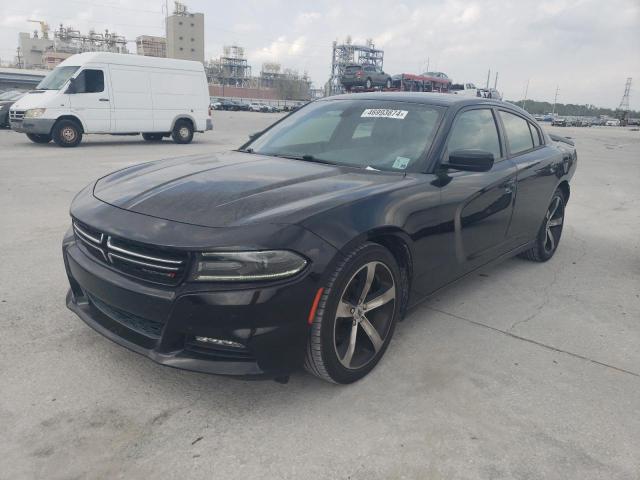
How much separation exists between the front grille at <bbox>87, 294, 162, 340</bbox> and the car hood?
19.3 inches

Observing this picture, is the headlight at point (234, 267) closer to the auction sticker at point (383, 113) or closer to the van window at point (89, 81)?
the auction sticker at point (383, 113)

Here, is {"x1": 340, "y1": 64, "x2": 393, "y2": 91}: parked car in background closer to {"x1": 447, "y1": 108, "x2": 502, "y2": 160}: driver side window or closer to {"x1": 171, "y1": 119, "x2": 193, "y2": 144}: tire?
{"x1": 171, "y1": 119, "x2": 193, "y2": 144}: tire

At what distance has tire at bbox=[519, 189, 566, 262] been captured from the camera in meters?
4.88

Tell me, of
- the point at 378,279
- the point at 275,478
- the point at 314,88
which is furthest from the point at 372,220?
the point at 314,88

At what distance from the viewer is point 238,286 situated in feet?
7.18

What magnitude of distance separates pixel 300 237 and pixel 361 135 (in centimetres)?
151

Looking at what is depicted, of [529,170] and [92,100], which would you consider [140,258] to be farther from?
[92,100]

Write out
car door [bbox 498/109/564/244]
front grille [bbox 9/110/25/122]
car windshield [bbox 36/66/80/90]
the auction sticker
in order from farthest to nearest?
front grille [bbox 9/110/25/122], car windshield [bbox 36/66/80/90], car door [bbox 498/109/564/244], the auction sticker

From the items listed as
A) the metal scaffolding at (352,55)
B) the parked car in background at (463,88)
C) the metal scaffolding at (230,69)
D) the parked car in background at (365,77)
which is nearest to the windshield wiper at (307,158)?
the parked car in background at (365,77)

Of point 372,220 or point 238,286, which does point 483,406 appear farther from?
point 238,286

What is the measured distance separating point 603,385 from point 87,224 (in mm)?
2874

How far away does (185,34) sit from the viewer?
119250mm

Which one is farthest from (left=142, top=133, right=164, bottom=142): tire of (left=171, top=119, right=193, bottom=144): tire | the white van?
(left=171, top=119, right=193, bottom=144): tire

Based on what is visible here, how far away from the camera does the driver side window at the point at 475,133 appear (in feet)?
11.4
